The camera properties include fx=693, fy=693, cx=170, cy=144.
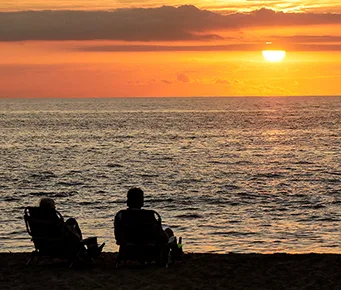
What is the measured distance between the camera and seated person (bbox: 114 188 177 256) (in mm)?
12000

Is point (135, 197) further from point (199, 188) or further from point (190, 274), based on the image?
point (199, 188)

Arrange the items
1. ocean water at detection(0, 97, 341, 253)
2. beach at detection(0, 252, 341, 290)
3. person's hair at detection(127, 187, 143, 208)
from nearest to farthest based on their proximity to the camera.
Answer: beach at detection(0, 252, 341, 290) < person's hair at detection(127, 187, 143, 208) < ocean water at detection(0, 97, 341, 253)

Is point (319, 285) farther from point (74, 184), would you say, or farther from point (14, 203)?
point (74, 184)

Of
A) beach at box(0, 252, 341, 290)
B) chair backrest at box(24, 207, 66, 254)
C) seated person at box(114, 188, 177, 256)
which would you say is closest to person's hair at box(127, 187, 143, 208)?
seated person at box(114, 188, 177, 256)

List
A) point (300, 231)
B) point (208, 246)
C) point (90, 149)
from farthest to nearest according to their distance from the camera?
point (90, 149) < point (300, 231) < point (208, 246)

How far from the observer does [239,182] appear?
39.1m

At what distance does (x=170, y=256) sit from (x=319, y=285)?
283cm

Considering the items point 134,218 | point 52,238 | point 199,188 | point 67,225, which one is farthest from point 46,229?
point 199,188

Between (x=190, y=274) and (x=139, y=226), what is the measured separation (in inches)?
48.1

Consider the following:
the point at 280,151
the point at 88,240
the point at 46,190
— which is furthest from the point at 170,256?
the point at 280,151

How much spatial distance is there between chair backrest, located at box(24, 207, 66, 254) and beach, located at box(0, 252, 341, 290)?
1.27 feet

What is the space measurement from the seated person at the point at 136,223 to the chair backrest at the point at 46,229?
1030 millimetres

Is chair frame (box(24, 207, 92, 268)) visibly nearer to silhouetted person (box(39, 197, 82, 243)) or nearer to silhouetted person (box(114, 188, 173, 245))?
silhouetted person (box(39, 197, 82, 243))

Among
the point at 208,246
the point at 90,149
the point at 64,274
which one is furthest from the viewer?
the point at 90,149
